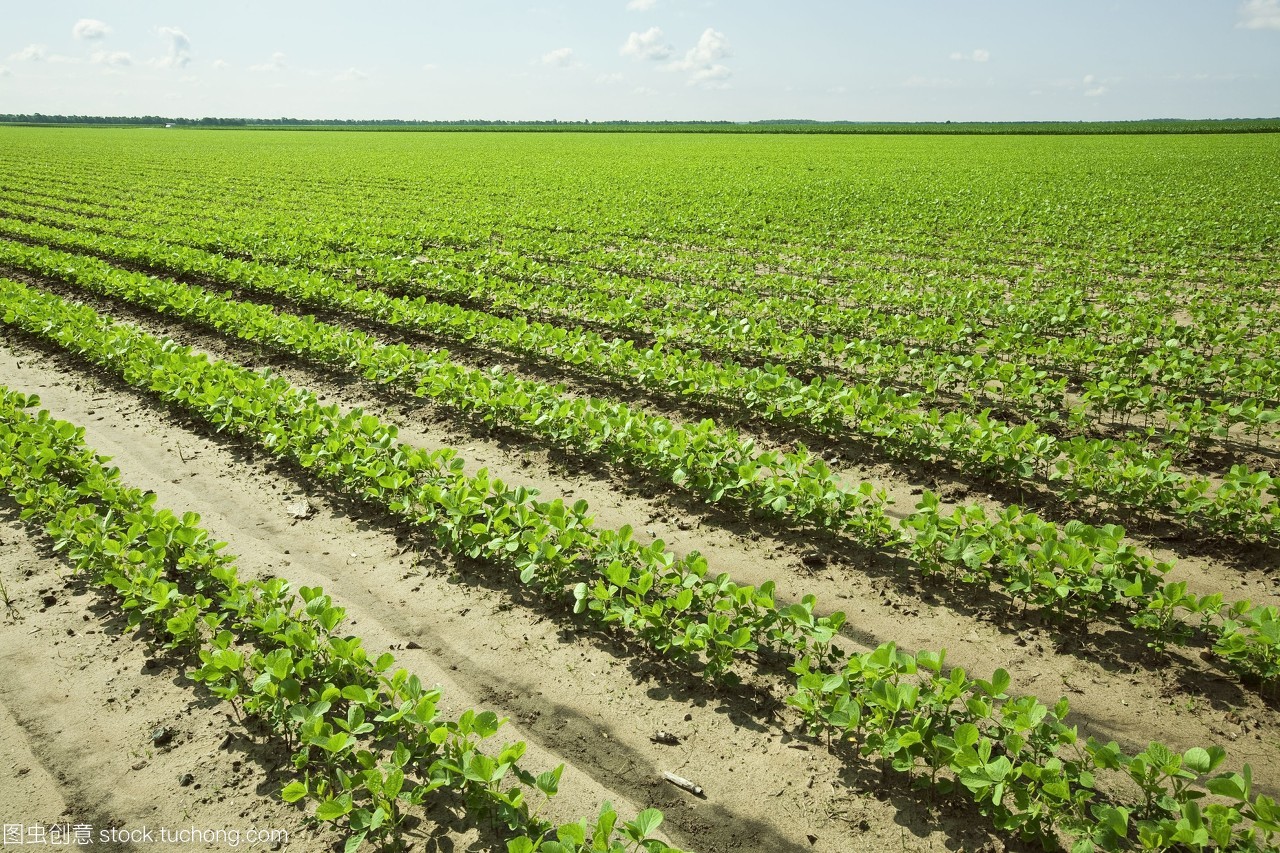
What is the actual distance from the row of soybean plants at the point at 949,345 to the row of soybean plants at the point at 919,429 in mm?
421

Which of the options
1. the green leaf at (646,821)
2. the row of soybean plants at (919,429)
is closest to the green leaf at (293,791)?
the green leaf at (646,821)

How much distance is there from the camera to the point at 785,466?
16.8ft

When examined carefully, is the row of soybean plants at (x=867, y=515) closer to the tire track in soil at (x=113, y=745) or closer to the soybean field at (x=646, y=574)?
the soybean field at (x=646, y=574)

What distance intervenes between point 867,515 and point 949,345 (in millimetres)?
5152

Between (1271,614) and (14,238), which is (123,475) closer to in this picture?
(1271,614)

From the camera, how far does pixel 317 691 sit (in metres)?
3.51

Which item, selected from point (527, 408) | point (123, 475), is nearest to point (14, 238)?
point (123, 475)

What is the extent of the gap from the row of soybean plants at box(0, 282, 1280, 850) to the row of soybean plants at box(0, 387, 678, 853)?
2.04ft

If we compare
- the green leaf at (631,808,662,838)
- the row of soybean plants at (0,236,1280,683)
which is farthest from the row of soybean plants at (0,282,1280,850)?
the row of soybean plants at (0,236,1280,683)

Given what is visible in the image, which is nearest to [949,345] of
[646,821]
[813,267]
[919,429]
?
[919,429]

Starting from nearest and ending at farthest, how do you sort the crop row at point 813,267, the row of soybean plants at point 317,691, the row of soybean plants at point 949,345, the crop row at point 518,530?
the row of soybean plants at point 317,691, the crop row at point 518,530, the row of soybean plants at point 949,345, the crop row at point 813,267

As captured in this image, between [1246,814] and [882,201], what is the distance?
76.1 ft

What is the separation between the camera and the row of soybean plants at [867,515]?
12.3 feet

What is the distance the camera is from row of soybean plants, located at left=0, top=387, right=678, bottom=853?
9.09 feet
